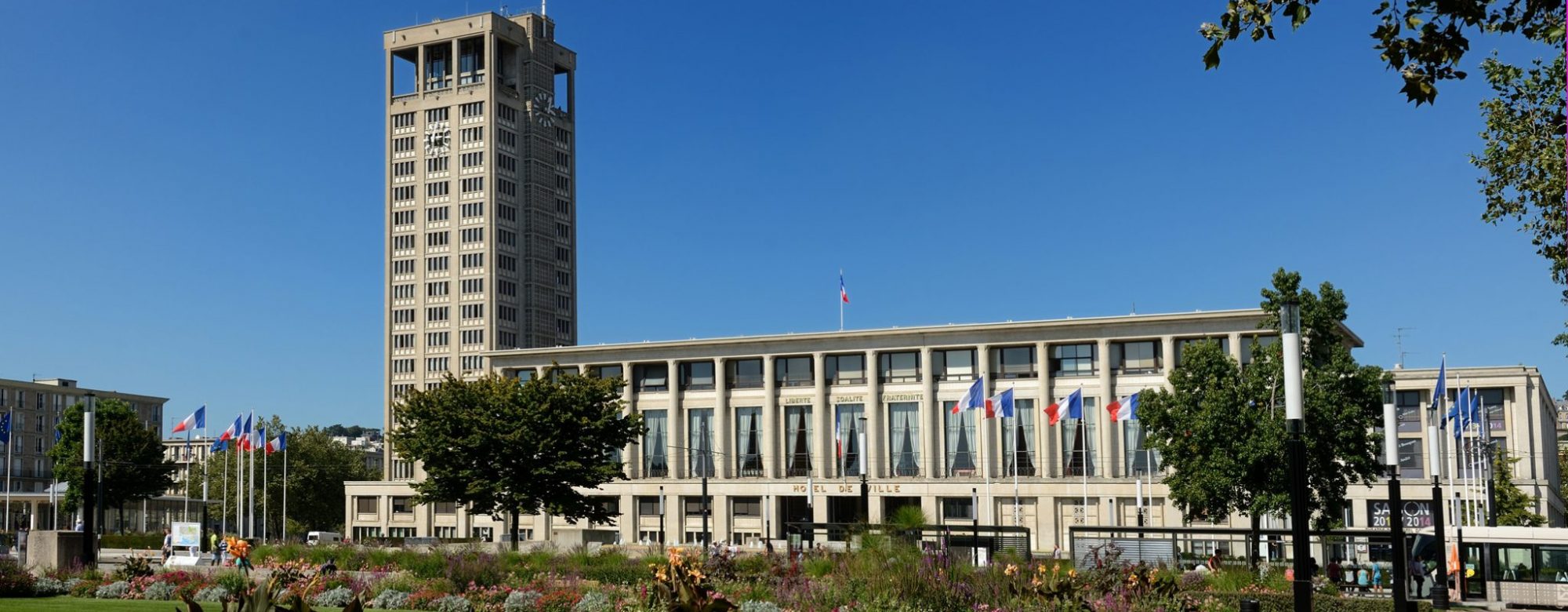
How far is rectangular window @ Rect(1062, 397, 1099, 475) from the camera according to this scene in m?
90.1

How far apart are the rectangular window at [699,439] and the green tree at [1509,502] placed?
168 ft

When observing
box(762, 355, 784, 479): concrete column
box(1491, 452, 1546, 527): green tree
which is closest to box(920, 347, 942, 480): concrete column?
box(762, 355, 784, 479): concrete column

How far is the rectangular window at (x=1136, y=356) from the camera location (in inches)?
3531

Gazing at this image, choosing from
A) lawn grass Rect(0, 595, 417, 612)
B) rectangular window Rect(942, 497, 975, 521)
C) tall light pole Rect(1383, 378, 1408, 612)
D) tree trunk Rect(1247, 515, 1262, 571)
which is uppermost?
tall light pole Rect(1383, 378, 1408, 612)

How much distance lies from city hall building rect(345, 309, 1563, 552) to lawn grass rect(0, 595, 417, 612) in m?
54.1

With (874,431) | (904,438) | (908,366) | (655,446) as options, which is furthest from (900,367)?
(655,446)

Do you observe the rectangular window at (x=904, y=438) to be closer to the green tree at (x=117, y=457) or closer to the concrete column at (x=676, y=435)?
the concrete column at (x=676, y=435)

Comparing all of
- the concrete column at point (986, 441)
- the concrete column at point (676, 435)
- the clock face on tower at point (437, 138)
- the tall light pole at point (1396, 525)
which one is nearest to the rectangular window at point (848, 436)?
the concrete column at point (986, 441)

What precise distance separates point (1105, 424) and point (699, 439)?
29.9 m

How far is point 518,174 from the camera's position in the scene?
5733 inches

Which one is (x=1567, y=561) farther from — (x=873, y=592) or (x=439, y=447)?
(x=439, y=447)

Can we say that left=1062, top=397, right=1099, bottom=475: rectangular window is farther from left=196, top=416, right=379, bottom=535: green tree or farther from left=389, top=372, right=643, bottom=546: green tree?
left=196, top=416, right=379, bottom=535: green tree

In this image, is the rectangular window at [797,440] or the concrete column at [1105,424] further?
the rectangular window at [797,440]

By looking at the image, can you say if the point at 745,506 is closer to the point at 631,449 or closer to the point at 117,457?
the point at 631,449
